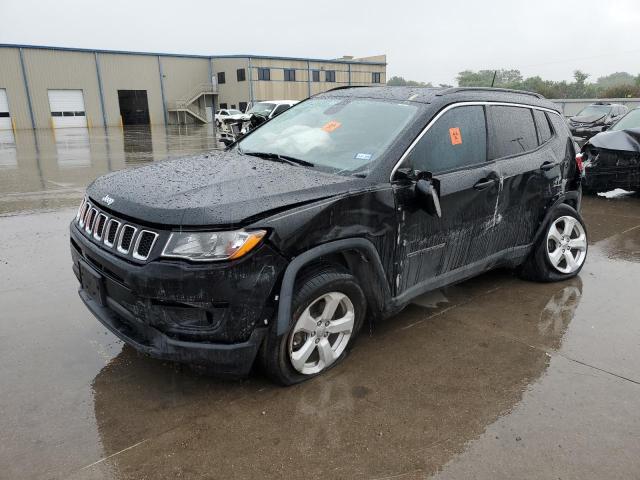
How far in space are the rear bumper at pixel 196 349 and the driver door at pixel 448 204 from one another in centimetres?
114

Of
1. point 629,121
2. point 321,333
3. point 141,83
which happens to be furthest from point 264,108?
point 141,83

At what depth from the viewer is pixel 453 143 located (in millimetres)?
3752

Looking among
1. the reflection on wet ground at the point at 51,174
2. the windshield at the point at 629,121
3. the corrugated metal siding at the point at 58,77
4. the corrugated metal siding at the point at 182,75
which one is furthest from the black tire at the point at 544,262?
the corrugated metal siding at the point at 182,75

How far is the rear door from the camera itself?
4.13 meters

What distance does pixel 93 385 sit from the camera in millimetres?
3092

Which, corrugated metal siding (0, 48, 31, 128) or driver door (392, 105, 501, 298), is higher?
corrugated metal siding (0, 48, 31, 128)

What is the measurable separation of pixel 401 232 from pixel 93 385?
2.09m

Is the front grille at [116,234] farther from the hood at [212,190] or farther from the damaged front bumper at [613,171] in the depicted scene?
the damaged front bumper at [613,171]

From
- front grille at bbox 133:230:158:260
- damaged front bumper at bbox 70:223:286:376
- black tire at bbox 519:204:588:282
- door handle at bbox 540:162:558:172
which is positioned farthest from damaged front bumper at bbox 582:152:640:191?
front grille at bbox 133:230:158:260

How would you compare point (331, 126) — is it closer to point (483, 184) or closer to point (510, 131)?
point (483, 184)

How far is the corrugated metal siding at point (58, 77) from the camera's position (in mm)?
40906

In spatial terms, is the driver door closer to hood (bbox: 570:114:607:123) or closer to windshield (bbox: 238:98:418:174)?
windshield (bbox: 238:98:418:174)

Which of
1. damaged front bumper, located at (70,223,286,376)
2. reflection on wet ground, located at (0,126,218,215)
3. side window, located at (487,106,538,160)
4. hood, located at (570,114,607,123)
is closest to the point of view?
damaged front bumper, located at (70,223,286,376)

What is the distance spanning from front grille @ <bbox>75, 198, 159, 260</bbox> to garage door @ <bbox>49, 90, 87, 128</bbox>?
4452cm
